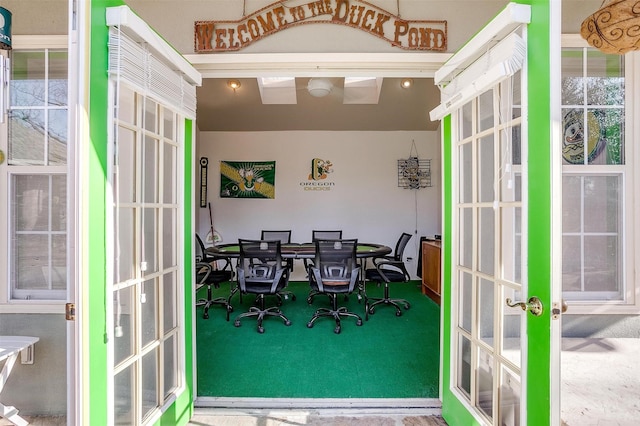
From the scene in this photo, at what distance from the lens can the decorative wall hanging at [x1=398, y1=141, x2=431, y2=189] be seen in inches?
257

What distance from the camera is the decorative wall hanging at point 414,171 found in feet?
21.4

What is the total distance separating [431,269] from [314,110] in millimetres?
3219

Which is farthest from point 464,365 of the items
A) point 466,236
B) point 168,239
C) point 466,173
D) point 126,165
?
point 126,165

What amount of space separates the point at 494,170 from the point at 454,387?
1267 millimetres

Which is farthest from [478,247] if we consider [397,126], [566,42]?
[397,126]

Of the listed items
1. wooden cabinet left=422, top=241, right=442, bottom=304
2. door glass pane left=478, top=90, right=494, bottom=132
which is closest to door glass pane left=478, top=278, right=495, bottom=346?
door glass pane left=478, top=90, right=494, bottom=132

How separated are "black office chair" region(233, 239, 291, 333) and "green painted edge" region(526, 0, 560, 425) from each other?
288 centimetres

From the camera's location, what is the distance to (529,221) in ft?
A: 4.43

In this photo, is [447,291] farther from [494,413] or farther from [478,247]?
[494,413]

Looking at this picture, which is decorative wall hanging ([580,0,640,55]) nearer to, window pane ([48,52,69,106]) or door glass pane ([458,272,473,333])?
door glass pane ([458,272,473,333])

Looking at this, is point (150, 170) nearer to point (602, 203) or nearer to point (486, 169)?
point (486, 169)

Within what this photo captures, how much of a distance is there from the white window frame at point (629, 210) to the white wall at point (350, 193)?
13.4 ft

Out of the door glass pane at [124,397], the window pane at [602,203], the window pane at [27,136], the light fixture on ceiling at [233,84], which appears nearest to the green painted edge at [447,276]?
the window pane at [602,203]

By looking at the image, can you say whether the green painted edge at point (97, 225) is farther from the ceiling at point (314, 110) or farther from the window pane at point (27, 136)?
the ceiling at point (314, 110)
